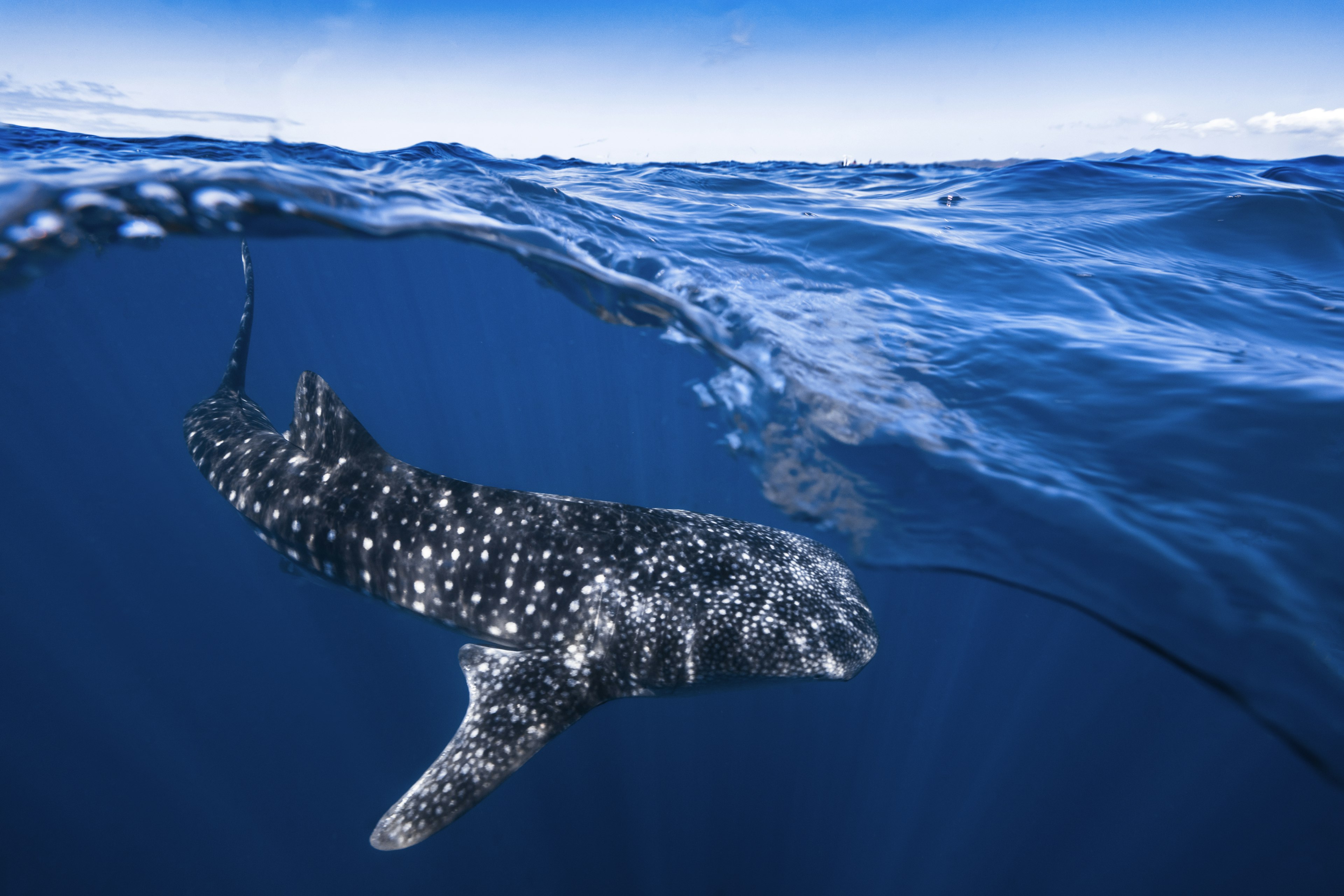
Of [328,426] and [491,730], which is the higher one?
[328,426]

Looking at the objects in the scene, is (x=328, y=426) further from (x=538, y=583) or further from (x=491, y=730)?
(x=491, y=730)

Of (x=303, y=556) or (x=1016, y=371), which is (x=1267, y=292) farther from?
(x=303, y=556)

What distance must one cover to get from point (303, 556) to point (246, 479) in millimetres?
1198

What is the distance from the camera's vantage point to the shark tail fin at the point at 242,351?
26.7ft

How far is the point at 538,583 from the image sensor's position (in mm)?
4867

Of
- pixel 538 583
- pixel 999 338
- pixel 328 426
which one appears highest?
pixel 999 338

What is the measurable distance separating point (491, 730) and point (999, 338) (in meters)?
8.01

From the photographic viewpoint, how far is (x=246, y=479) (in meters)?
6.00

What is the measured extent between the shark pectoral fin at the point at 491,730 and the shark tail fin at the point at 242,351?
257 inches

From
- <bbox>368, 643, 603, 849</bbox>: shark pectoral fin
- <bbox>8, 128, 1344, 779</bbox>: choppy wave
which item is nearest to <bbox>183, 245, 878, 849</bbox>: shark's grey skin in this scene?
<bbox>368, 643, 603, 849</bbox>: shark pectoral fin

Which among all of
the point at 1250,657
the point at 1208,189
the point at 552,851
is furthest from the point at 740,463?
the point at 1208,189

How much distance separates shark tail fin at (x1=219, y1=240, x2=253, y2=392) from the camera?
8.15m

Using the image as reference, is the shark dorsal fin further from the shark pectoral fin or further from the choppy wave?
the choppy wave

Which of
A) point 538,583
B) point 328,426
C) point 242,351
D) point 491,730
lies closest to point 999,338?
point 538,583
